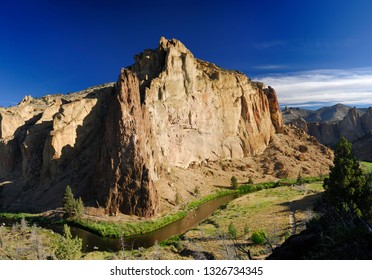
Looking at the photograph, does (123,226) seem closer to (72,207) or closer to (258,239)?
(72,207)

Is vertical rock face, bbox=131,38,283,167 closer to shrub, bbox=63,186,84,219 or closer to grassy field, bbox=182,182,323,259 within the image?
shrub, bbox=63,186,84,219

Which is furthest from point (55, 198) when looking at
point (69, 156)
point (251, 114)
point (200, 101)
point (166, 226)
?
point (251, 114)

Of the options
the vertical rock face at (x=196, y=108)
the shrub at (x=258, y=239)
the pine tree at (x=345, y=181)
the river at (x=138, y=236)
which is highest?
the vertical rock face at (x=196, y=108)

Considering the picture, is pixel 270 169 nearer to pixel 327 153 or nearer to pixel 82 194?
pixel 327 153

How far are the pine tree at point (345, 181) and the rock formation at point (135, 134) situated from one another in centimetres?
3029

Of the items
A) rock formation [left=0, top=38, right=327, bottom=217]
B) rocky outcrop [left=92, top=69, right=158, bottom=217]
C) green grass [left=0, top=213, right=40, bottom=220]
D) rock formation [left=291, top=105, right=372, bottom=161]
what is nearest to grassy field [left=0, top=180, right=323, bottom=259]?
green grass [left=0, top=213, right=40, bottom=220]

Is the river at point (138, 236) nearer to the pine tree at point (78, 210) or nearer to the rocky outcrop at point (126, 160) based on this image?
the pine tree at point (78, 210)

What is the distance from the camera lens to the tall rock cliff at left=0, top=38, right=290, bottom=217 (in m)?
56.0

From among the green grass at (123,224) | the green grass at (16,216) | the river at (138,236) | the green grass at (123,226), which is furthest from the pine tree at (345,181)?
the green grass at (16,216)

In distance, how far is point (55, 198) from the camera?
60688 millimetres

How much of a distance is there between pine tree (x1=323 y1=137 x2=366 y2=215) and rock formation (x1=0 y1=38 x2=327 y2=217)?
99.4 feet

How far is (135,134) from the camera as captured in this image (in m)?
57.5

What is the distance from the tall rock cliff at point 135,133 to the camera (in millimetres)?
56000

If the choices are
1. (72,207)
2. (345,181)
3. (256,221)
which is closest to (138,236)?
(72,207)
